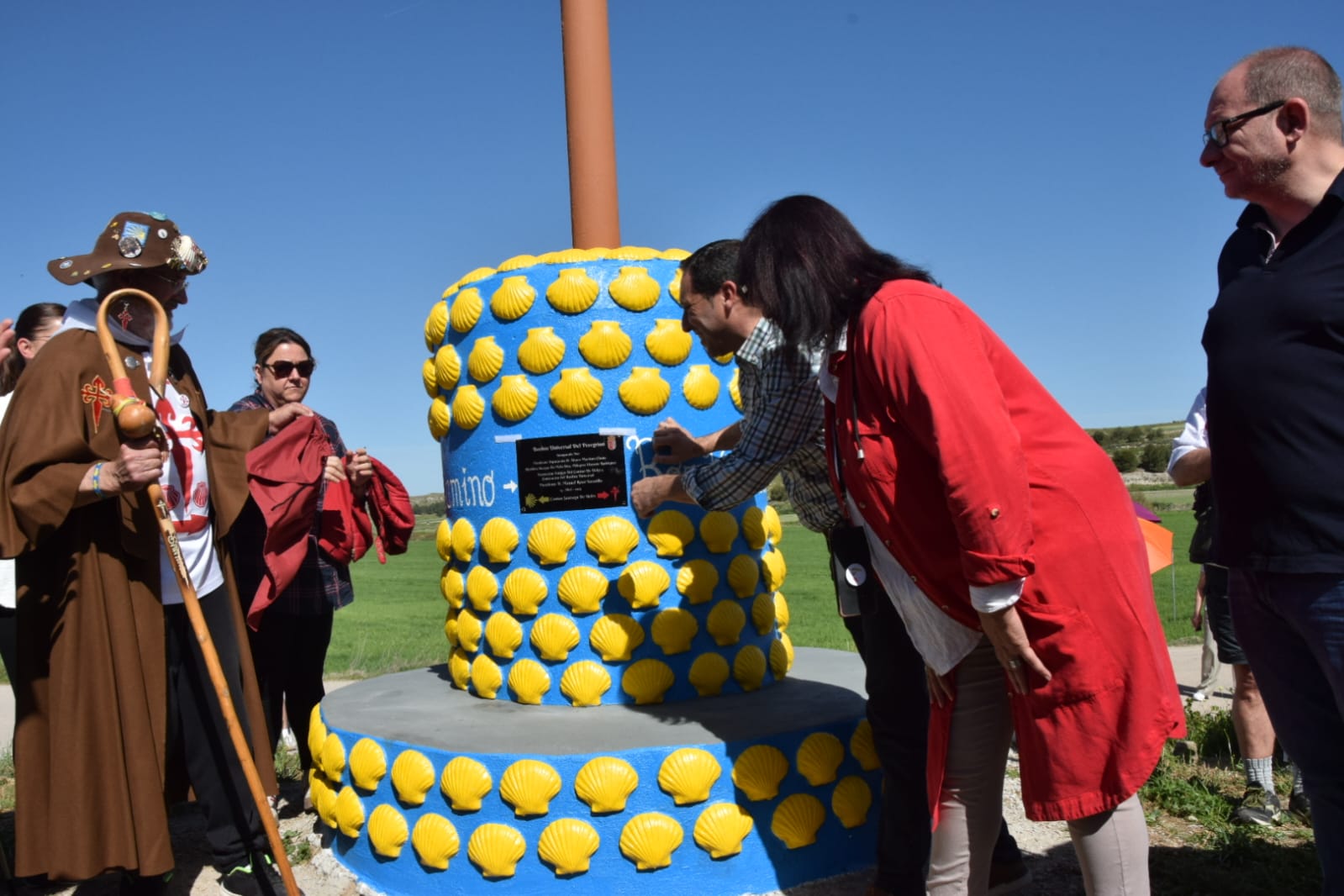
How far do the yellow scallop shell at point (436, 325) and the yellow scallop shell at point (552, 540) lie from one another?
2.99ft

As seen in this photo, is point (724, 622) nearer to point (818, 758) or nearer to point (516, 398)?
point (818, 758)

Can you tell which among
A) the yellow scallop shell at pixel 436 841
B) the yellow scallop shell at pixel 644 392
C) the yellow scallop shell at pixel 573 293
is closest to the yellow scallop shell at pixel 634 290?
the yellow scallop shell at pixel 573 293

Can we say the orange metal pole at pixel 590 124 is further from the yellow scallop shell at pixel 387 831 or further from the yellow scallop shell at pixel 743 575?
the yellow scallop shell at pixel 387 831

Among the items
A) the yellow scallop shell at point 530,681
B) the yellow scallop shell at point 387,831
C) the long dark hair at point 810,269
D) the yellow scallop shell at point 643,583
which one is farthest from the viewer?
the yellow scallop shell at point 530,681

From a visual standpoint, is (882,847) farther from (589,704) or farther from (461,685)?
(461,685)

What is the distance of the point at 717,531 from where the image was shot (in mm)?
3684

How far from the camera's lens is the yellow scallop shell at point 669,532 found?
143 inches

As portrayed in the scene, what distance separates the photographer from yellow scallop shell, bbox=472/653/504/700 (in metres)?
3.84

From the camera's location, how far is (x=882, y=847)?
9.29 feet

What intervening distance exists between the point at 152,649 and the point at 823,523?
2.01 meters

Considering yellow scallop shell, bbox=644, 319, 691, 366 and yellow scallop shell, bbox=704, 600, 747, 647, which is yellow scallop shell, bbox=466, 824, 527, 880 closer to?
yellow scallop shell, bbox=704, 600, 747, 647

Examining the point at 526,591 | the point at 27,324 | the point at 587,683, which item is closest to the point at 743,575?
the point at 587,683

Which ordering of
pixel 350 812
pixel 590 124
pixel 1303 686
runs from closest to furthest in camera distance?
pixel 1303 686 → pixel 350 812 → pixel 590 124

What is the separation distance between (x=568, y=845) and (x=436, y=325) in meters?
2.04
